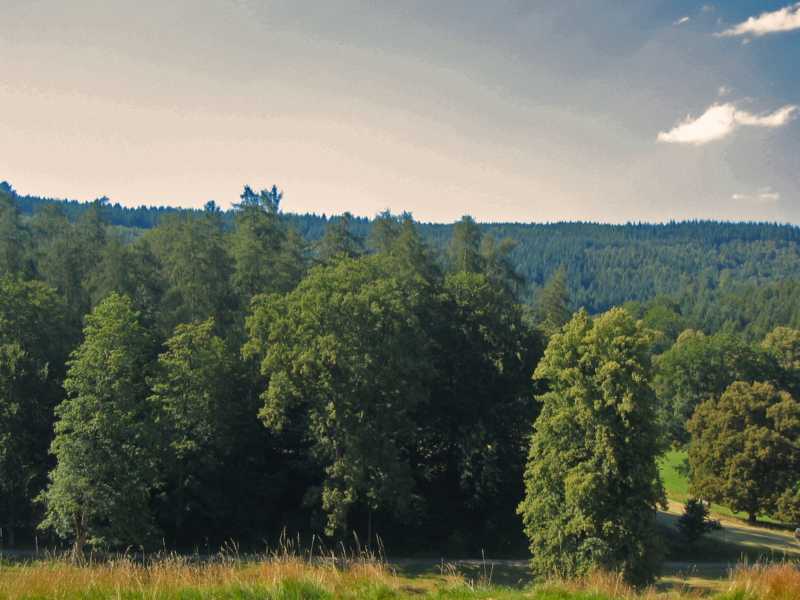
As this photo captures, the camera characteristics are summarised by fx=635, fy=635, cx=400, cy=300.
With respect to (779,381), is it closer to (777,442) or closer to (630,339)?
(777,442)

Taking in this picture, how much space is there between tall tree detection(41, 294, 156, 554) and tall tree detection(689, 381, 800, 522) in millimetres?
41402

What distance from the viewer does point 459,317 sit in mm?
44031

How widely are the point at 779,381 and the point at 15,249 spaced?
261ft

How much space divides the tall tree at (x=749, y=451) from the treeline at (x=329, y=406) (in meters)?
0.17

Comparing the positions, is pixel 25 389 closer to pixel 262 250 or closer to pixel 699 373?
pixel 262 250

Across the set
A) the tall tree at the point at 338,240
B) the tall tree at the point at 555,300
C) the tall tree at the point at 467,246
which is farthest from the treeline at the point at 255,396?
the tall tree at the point at 555,300

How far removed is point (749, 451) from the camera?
1879 inches

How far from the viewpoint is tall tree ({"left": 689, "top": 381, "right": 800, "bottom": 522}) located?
156ft

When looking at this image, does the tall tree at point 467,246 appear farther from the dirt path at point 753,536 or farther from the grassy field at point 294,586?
the grassy field at point 294,586

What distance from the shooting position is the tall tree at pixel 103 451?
1077 inches

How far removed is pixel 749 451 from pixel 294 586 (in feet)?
160

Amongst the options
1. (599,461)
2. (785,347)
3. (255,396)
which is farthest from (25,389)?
(785,347)

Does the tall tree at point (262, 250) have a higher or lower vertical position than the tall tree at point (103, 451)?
higher

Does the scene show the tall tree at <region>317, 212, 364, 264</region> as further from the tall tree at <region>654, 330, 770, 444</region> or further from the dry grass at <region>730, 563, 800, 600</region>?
the dry grass at <region>730, 563, 800, 600</region>
